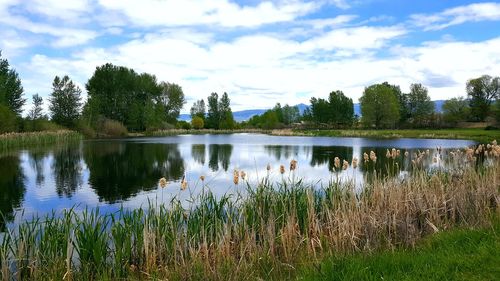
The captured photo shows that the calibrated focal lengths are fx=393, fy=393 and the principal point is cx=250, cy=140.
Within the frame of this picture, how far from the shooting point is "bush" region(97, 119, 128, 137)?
72.0 meters

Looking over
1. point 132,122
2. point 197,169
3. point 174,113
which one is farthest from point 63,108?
point 197,169

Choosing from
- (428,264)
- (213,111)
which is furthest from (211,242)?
(213,111)

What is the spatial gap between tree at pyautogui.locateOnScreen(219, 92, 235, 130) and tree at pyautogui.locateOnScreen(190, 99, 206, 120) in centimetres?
1340

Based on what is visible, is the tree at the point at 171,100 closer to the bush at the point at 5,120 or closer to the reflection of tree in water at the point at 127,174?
the bush at the point at 5,120

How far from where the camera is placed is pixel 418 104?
9900 cm

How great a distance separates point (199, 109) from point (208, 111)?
1426 centimetres

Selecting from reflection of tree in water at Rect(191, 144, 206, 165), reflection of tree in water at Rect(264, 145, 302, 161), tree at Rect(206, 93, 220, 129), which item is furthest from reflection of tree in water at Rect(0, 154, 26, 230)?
tree at Rect(206, 93, 220, 129)

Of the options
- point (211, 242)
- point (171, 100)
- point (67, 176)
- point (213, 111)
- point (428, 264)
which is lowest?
point (67, 176)

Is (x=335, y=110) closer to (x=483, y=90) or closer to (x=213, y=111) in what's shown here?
(x=483, y=90)

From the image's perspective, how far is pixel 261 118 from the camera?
423 ft

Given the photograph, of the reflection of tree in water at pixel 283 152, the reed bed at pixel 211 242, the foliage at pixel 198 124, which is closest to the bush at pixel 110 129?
the foliage at pixel 198 124

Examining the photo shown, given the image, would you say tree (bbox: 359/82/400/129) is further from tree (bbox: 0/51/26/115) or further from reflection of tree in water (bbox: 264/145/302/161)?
tree (bbox: 0/51/26/115)

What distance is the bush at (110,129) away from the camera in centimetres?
7200

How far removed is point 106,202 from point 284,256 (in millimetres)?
8836
